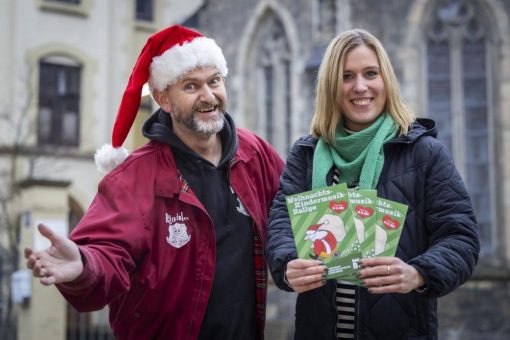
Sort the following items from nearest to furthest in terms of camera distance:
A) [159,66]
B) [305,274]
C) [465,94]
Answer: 1. [305,274]
2. [159,66]
3. [465,94]

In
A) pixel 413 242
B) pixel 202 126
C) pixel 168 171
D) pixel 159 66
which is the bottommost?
pixel 413 242

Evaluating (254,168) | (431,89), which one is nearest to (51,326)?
(431,89)

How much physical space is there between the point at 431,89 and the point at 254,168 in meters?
10.9

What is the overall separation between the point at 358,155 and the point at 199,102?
2.90ft

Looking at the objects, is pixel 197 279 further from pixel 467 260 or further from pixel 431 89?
pixel 431 89

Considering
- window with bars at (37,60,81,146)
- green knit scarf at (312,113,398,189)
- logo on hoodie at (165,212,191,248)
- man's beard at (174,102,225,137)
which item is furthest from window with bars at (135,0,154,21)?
green knit scarf at (312,113,398,189)

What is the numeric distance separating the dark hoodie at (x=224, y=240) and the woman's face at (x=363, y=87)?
77cm

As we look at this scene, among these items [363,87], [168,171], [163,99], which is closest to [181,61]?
[163,99]

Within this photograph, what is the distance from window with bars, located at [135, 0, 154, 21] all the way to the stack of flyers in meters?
22.2

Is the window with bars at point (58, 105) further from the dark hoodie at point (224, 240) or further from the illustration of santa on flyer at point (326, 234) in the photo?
the illustration of santa on flyer at point (326, 234)

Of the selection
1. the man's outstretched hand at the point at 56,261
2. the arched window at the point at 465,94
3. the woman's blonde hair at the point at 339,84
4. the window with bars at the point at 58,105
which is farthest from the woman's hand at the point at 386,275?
the window with bars at the point at 58,105

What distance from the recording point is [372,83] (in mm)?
3764

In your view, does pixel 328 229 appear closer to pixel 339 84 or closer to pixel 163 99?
pixel 339 84

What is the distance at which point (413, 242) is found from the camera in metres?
3.55
